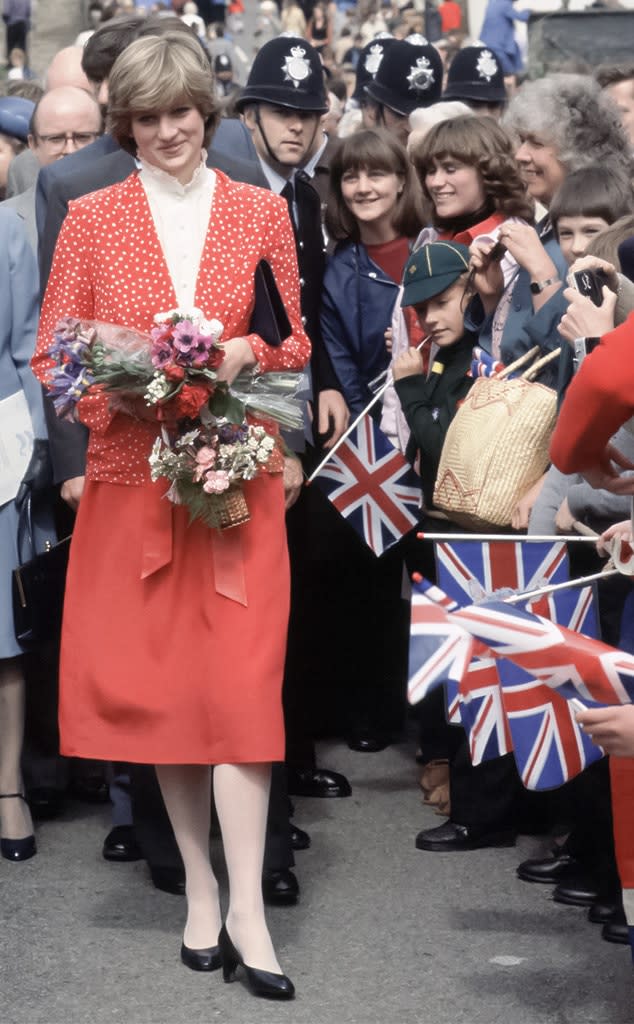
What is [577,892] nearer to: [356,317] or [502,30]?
[356,317]

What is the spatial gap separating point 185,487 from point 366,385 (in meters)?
2.23

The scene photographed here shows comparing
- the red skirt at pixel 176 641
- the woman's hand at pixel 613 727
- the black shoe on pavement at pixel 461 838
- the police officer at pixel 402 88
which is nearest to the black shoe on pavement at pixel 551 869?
the black shoe on pavement at pixel 461 838

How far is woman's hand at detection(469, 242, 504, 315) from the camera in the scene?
19.4 feet

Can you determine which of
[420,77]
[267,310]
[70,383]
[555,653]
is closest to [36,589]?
[70,383]

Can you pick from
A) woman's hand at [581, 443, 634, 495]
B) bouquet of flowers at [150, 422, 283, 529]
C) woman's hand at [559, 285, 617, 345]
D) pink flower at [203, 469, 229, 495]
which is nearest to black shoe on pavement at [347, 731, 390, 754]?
bouquet of flowers at [150, 422, 283, 529]

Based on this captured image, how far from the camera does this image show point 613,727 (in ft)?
12.4

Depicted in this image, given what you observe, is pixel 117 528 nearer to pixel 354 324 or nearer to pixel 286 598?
pixel 286 598

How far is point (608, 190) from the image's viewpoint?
5.77 meters

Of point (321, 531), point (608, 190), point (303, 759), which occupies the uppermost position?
point (608, 190)

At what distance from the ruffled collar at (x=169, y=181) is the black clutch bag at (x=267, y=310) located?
256 mm

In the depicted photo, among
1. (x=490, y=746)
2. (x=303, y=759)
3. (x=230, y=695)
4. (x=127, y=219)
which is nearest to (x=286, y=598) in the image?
(x=230, y=695)

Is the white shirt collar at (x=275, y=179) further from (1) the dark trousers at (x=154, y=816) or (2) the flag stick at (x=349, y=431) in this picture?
(1) the dark trousers at (x=154, y=816)

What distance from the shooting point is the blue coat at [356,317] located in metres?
6.88

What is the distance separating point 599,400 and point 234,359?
1391 mm
